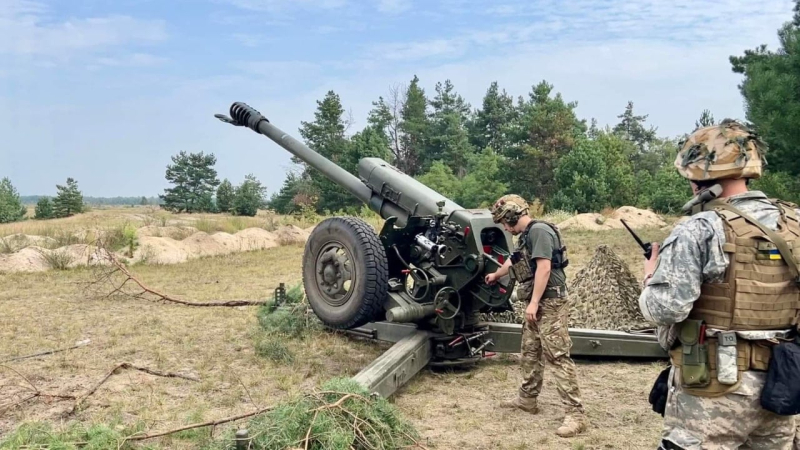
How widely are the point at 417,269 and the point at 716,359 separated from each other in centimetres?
337

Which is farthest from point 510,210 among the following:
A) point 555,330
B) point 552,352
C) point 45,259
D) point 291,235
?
point 291,235

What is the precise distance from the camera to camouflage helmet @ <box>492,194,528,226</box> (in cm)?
477

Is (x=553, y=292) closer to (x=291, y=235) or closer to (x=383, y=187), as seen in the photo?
(x=383, y=187)

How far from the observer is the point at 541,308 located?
467 cm

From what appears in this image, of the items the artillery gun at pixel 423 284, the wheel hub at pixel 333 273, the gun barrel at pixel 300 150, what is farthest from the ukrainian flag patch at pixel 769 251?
the gun barrel at pixel 300 150

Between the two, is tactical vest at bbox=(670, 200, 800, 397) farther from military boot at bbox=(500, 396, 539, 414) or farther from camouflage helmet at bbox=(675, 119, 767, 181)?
military boot at bbox=(500, 396, 539, 414)

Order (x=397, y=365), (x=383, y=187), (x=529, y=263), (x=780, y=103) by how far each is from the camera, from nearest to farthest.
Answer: (x=529, y=263) < (x=397, y=365) < (x=383, y=187) < (x=780, y=103)

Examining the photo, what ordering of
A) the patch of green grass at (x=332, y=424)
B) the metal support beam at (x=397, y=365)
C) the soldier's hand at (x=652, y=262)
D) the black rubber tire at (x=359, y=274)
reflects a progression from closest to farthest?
1. the soldier's hand at (x=652, y=262)
2. the patch of green grass at (x=332, y=424)
3. the metal support beam at (x=397, y=365)
4. the black rubber tire at (x=359, y=274)

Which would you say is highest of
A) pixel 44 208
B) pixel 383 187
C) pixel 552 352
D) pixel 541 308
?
pixel 383 187

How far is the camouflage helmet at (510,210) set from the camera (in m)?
4.77

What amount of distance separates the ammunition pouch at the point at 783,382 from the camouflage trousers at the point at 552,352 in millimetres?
2006

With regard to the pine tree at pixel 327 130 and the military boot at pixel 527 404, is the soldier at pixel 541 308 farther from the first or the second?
the pine tree at pixel 327 130

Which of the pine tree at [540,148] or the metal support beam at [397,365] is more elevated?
the pine tree at [540,148]

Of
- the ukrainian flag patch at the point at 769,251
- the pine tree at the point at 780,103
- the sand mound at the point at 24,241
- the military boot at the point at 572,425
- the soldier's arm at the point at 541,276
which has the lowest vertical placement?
the military boot at the point at 572,425
